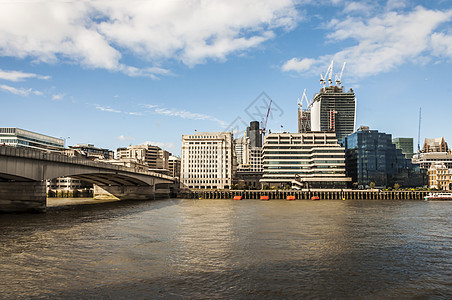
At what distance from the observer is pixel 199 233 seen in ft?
139

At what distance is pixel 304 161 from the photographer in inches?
6944

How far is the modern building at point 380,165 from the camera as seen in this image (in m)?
181

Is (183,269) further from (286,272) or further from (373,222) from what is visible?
(373,222)

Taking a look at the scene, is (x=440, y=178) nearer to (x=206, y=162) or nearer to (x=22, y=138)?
(x=206, y=162)

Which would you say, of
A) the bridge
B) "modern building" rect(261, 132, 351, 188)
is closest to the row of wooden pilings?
"modern building" rect(261, 132, 351, 188)

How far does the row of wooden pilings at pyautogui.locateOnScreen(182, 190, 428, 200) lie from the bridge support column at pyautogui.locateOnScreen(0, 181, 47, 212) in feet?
298

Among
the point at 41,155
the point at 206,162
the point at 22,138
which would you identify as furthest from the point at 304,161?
the point at 22,138

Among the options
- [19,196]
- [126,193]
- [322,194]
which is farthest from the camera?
[322,194]

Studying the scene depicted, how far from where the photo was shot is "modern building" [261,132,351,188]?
171250 mm

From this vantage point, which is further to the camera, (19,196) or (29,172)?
(19,196)

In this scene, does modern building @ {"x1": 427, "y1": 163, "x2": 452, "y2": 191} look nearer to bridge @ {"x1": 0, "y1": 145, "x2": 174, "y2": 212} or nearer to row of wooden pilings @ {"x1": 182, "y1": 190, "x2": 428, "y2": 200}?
row of wooden pilings @ {"x1": 182, "y1": 190, "x2": 428, "y2": 200}

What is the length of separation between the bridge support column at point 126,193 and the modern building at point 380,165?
112306 mm

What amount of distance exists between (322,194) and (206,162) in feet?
232

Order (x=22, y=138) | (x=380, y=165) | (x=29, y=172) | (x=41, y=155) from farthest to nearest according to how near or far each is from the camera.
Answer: (x=380, y=165)
(x=22, y=138)
(x=41, y=155)
(x=29, y=172)
